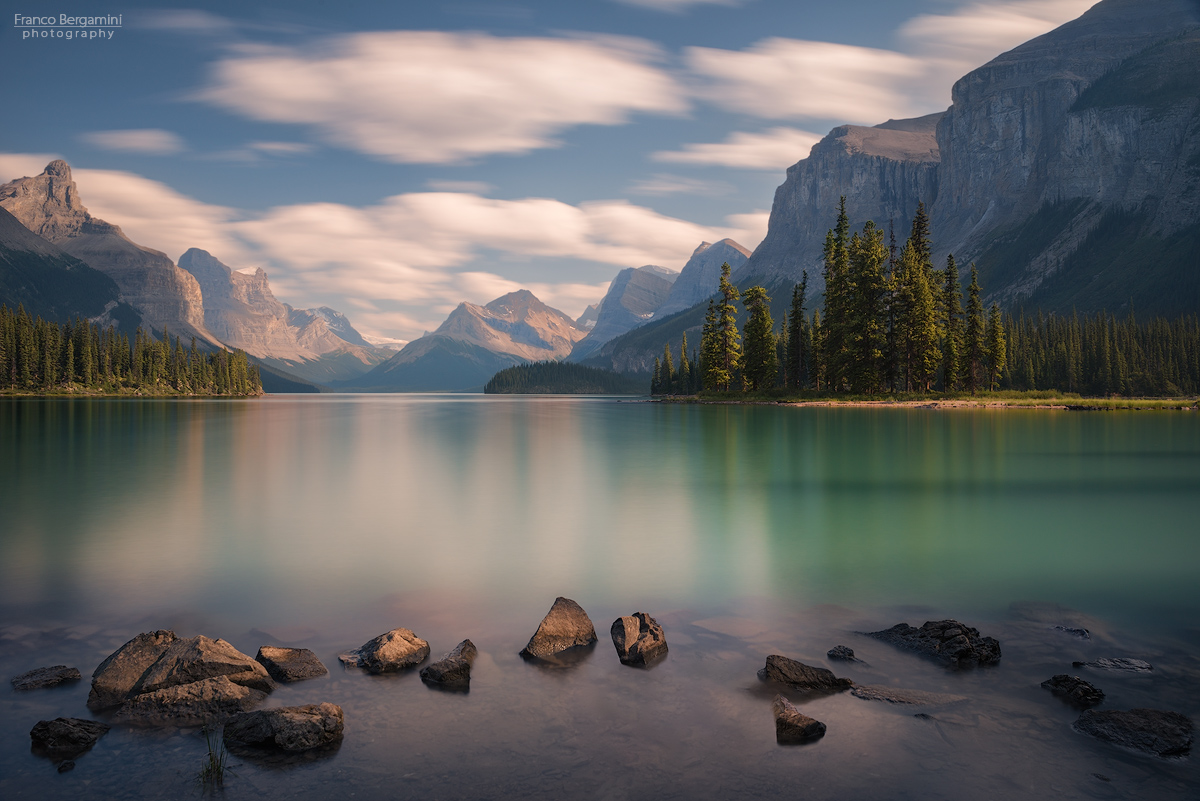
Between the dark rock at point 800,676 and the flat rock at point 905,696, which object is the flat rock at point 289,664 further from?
the flat rock at point 905,696

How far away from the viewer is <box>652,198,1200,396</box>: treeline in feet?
316

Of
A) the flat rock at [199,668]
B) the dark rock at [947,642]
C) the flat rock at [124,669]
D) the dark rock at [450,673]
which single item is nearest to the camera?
the flat rock at [124,669]

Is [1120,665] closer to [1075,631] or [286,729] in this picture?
[1075,631]

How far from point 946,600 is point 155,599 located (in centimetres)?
1654

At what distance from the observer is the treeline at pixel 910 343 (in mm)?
96438

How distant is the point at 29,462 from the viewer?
37938mm

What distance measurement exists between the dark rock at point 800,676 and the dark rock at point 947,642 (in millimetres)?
1974

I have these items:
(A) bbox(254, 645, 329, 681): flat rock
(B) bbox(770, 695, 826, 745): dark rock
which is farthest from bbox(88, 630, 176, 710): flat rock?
(B) bbox(770, 695, 826, 745): dark rock

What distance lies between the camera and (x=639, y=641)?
1106 centimetres

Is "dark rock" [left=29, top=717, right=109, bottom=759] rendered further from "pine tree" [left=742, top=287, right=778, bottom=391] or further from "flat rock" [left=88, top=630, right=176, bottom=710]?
"pine tree" [left=742, top=287, right=778, bottom=391]

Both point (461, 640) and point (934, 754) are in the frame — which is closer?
point (934, 754)

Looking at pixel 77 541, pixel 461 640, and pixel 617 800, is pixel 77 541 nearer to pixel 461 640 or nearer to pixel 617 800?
pixel 461 640

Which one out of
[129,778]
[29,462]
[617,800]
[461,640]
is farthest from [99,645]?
[29,462]

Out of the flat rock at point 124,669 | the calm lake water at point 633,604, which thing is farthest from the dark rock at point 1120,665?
the flat rock at point 124,669
